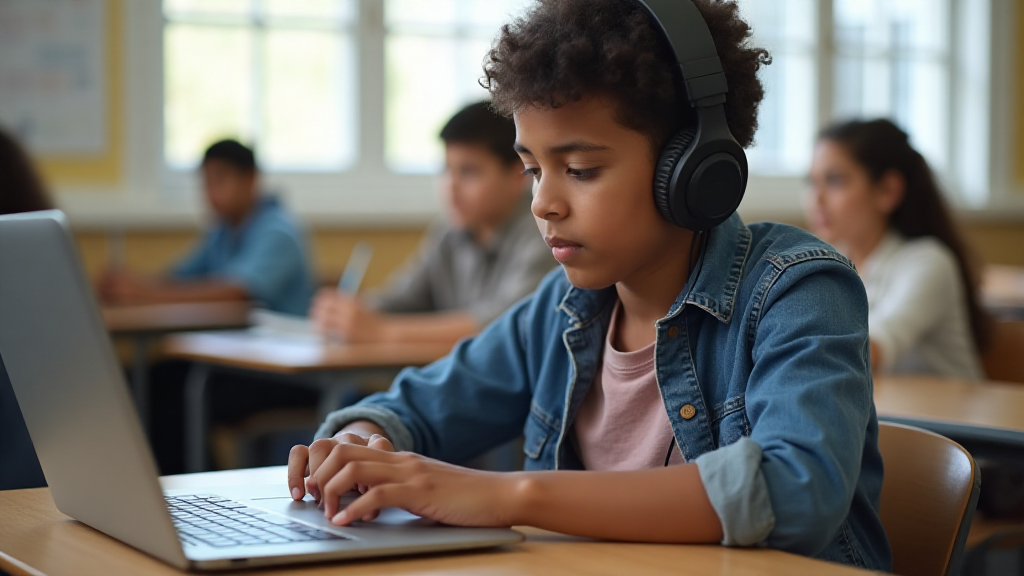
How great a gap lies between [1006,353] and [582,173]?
162 cm

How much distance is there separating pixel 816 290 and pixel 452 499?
0.37 metres

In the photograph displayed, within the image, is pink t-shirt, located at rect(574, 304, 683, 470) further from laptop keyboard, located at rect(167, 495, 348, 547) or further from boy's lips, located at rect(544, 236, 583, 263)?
laptop keyboard, located at rect(167, 495, 348, 547)

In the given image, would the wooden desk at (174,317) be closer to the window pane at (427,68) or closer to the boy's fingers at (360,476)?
the window pane at (427,68)

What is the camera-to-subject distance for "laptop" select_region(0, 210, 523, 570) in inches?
29.3

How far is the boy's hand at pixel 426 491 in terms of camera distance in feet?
2.88

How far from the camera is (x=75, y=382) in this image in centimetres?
80

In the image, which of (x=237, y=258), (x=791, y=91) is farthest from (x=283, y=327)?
(x=791, y=91)

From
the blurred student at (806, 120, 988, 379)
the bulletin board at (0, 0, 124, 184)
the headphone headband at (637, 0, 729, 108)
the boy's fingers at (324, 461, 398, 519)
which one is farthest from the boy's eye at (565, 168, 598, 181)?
the bulletin board at (0, 0, 124, 184)

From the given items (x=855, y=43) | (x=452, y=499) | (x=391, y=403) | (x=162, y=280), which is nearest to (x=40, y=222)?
(x=452, y=499)

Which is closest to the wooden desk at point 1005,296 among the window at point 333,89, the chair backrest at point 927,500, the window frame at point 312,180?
the window at point 333,89

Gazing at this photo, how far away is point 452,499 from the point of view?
882 mm

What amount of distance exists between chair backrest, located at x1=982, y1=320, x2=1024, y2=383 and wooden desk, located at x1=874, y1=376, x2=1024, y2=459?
0.30 m

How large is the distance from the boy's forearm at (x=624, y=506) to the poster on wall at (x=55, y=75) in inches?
135

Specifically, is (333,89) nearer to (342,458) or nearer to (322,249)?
(322,249)
